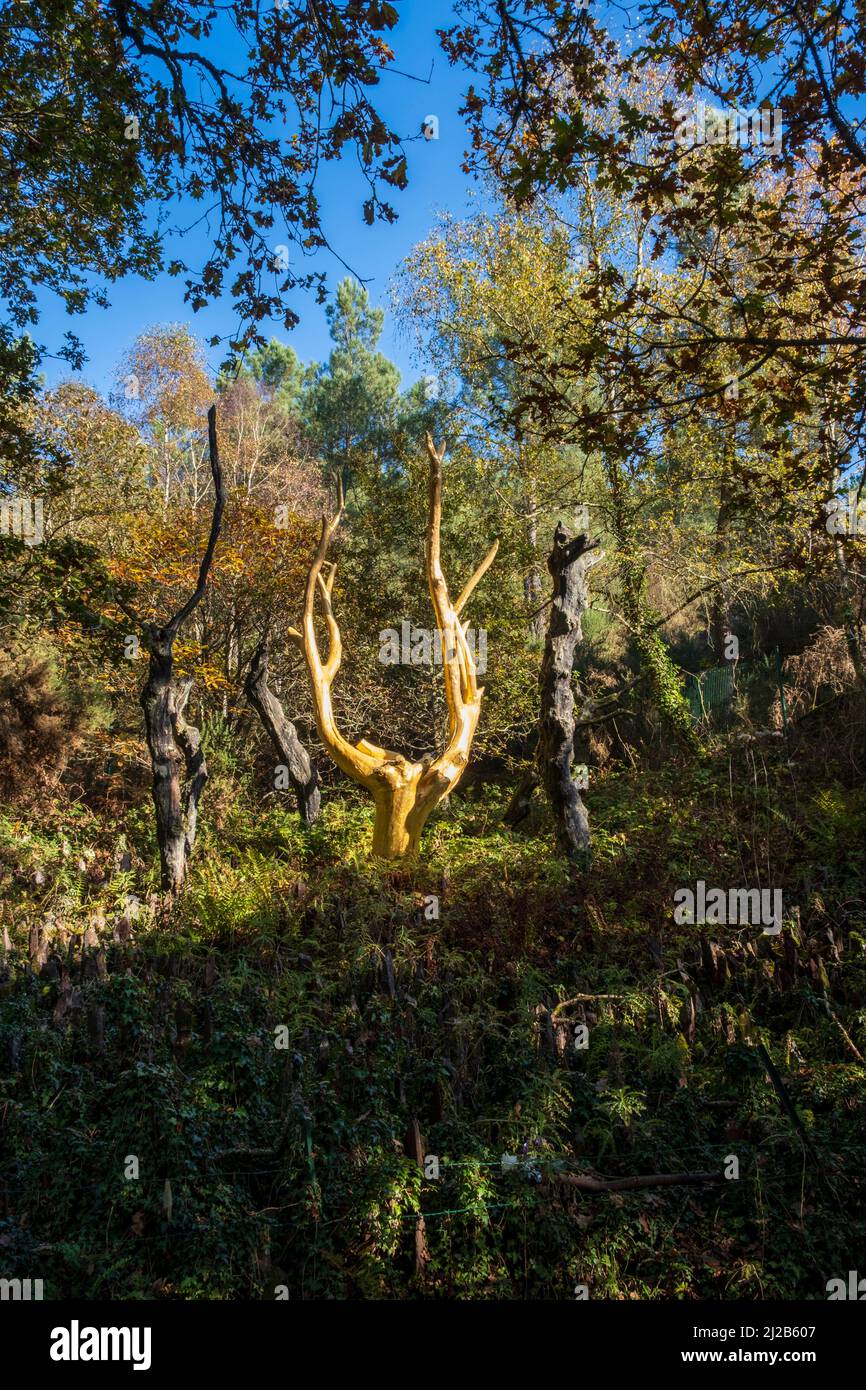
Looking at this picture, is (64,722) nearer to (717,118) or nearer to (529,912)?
(529,912)

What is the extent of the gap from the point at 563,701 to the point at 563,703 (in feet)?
0.07

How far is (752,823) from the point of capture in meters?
7.48

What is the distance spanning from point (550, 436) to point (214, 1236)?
3580 millimetres

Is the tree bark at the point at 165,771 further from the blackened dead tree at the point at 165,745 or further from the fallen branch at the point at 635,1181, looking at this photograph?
the fallen branch at the point at 635,1181

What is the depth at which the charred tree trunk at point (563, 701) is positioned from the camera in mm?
7547

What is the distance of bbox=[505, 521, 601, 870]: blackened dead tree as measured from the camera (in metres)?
7.55

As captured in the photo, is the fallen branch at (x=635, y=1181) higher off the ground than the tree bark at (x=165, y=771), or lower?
lower

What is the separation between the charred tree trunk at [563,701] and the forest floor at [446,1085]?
0.58 m

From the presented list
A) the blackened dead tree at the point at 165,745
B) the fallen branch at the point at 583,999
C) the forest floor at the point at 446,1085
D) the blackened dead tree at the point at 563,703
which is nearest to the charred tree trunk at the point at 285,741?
the blackened dead tree at the point at 165,745

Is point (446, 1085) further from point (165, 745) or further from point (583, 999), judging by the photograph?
point (165, 745)

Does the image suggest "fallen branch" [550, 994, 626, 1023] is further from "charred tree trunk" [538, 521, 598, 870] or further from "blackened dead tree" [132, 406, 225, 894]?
"blackened dead tree" [132, 406, 225, 894]

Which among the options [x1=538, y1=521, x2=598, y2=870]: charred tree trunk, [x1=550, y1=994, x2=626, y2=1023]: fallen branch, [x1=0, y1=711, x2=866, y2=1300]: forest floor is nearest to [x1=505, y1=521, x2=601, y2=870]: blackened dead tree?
[x1=538, y1=521, x2=598, y2=870]: charred tree trunk

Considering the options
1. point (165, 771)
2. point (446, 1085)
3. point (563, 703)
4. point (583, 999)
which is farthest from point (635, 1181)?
point (165, 771)
